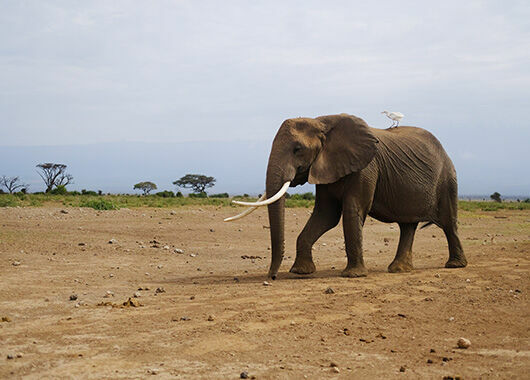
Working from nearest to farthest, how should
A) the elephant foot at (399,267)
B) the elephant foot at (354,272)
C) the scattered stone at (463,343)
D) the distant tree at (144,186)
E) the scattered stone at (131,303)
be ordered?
1. the scattered stone at (463,343)
2. the scattered stone at (131,303)
3. the elephant foot at (354,272)
4. the elephant foot at (399,267)
5. the distant tree at (144,186)

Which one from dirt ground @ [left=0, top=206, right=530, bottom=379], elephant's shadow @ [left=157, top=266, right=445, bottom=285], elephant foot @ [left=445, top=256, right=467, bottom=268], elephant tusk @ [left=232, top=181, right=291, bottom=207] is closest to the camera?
dirt ground @ [left=0, top=206, right=530, bottom=379]

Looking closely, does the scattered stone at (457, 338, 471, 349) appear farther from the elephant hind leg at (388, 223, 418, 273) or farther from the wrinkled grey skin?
the elephant hind leg at (388, 223, 418, 273)

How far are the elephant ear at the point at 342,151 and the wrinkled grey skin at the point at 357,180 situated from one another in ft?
0.05

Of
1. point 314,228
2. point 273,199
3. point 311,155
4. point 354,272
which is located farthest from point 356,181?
point 273,199

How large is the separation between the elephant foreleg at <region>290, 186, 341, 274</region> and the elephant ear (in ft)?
2.33

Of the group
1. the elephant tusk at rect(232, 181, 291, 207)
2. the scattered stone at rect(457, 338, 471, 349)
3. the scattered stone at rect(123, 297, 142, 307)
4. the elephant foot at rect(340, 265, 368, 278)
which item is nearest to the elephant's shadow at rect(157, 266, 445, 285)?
the elephant foot at rect(340, 265, 368, 278)

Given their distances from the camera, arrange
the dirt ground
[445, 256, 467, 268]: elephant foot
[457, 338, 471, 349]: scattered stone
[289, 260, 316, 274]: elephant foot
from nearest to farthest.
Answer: the dirt ground → [457, 338, 471, 349]: scattered stone → [289, 260, 316, 274]: elephant foot → [445, 256, 467, 268]: elephant foot

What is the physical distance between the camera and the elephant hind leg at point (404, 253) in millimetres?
11555

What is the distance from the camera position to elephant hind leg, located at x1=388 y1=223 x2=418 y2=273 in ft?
37.9

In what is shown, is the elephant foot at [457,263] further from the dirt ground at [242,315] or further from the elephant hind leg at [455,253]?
the dirt ground at [242,315]

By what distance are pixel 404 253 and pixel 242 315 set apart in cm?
534

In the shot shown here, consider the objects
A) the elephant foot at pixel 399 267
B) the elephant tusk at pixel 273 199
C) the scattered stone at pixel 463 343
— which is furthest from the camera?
the elephant foot at pixel 399 267

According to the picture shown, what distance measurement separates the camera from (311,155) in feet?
34.5

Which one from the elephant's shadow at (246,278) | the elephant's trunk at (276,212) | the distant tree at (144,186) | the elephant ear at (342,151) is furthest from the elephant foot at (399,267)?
the distant tree at (144,186)
